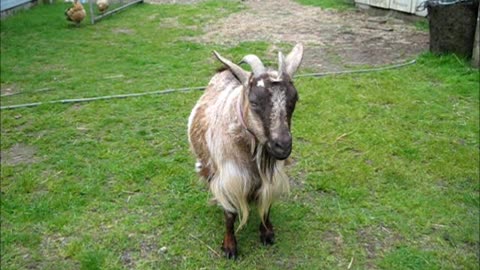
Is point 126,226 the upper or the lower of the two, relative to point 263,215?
lower

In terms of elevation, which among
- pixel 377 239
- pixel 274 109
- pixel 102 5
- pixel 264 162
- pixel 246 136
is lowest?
pixel 377 239

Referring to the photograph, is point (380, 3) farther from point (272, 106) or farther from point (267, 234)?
point (272, 106)

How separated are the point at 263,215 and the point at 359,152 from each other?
1504 mm

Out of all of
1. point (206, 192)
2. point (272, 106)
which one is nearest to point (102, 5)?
point (206, 192)

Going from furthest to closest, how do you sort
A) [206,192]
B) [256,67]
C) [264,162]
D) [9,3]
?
1. [9,3]
2. [206,192]
3. [264,162]
4. [256,67]

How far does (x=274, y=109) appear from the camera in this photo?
2148 mm

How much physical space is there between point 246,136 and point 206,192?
1050 mm

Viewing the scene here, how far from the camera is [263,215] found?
269 cm

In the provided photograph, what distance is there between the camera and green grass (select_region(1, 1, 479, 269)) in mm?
2830

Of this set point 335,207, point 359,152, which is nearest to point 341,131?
point 359,152

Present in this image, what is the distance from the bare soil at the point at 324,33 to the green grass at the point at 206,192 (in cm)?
72

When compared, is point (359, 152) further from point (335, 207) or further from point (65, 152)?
point (65, 152)

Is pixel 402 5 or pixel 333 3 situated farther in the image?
pixel 333 3

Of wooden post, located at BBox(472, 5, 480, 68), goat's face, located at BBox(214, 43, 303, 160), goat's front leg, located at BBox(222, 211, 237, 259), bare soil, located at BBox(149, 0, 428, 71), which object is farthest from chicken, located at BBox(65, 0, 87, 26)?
goat's face, located at BBox(214, 43, 303, 160)
